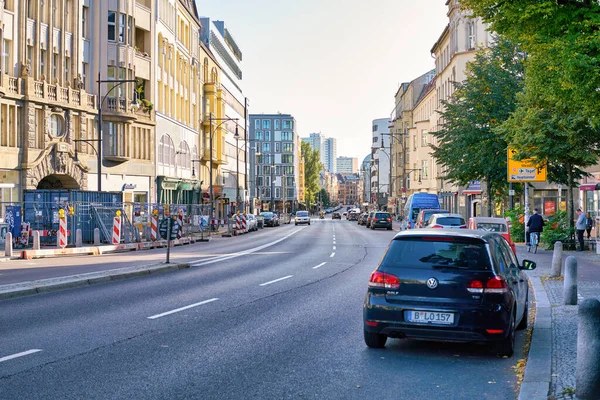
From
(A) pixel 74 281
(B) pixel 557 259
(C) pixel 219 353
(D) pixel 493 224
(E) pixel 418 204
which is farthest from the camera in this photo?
(E) pixel 418 204

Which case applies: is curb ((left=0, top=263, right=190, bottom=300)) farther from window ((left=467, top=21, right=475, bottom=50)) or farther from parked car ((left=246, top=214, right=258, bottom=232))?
window ((left=467, top=21, right=475, bottom=50))

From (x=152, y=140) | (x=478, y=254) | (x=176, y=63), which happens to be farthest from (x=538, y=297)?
(x=176, y=63)

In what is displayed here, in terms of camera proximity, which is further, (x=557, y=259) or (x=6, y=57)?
(x=6, y=57)

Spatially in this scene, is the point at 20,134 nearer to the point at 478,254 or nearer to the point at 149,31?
the point at 149,31

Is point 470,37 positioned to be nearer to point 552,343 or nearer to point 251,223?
point 251,223

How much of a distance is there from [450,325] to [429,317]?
253 millimetres

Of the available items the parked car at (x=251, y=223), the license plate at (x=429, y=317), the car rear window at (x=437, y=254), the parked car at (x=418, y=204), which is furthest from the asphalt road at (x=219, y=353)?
the parked car at (x=251, y=223)

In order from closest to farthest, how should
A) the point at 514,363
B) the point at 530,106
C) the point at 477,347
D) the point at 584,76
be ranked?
the point at 514,363, the point at 477,347, the point at 584,76, the point at 530,106

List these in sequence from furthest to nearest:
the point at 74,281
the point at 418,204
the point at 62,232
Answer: the point at 418,204 < the point at 62,232 < the point at 74,281

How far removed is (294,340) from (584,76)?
7.96m

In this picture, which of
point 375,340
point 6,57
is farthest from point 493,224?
point 6,57

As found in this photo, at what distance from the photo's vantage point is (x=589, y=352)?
5934 millimetres

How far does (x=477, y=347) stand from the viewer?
8.86 metres

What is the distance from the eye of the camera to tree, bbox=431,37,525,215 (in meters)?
34.1
